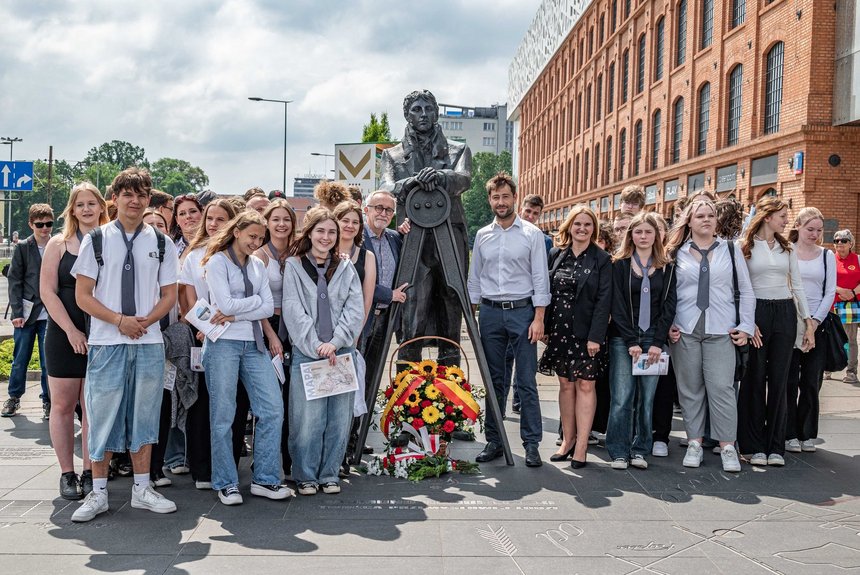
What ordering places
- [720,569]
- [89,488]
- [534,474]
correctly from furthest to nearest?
[534,474]
[89,488]
[720,569]

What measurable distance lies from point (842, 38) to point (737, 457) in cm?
1633

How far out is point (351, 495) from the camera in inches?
211

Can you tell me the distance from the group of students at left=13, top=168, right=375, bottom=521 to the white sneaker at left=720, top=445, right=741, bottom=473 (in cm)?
302

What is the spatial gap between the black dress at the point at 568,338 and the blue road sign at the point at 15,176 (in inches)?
641

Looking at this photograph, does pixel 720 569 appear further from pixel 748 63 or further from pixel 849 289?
pixel 748 63

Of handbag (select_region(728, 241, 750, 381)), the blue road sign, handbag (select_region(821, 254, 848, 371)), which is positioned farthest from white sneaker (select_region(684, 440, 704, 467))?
the blue road sign

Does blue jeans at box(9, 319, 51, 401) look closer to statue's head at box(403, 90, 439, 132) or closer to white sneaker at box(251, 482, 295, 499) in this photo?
white sneaker at box(251, 482, 295, 499)

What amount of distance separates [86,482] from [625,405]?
406 cm

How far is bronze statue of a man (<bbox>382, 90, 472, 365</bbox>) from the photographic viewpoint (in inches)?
266

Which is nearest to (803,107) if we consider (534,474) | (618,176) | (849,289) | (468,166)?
(849,289)

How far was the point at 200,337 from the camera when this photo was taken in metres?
5.49

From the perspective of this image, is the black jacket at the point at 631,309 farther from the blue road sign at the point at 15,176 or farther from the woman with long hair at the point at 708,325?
the blue road sign at the point at 15,176

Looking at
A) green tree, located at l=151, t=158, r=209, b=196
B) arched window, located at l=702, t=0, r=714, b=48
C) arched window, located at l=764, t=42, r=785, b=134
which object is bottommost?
arched window, located at l=764, t=42, r=785, b=134

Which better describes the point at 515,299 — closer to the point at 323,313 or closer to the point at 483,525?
the point at 323,313
